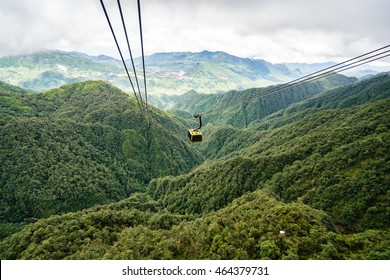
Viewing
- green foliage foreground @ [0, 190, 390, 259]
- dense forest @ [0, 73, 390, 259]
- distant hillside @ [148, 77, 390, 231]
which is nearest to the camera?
green foliage foreground @ [0, 190, 390, 259]

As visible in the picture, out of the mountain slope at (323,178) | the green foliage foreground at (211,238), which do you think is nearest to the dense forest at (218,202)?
the green foliage foreground at (211,238)

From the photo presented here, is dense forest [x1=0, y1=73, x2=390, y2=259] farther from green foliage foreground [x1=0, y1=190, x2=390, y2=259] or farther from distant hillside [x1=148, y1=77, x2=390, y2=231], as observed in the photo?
distant hillside [x1=148, y1=77, x2=390, y2=231]

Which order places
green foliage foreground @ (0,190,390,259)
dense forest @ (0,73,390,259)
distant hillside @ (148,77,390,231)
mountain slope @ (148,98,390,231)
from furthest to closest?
mountain slope @ (148,98,390,231) → distant hillside @ (148,77,390,231) → dense forest @ (0,73,390,259) → green foliage foreground @ (0,190,390,259)

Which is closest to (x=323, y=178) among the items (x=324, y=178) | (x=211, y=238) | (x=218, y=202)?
(x=324, y=178)

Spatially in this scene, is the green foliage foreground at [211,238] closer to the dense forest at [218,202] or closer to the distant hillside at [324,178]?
the dense forest at [218,202]

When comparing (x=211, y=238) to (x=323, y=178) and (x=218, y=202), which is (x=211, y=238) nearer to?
(x=218, y=202)

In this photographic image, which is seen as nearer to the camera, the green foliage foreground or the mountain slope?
the green foliage foreground

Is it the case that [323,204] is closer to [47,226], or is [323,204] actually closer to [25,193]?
[47,226]

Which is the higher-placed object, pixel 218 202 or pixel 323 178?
pixel 323 178

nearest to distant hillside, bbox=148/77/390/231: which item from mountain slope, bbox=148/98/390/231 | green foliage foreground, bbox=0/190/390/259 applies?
mountain slope, bbox=148/98/390/231

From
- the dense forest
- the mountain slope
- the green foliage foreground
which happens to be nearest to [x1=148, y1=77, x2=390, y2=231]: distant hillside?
the mountain slope

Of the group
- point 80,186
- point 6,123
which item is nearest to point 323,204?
point 80,186
